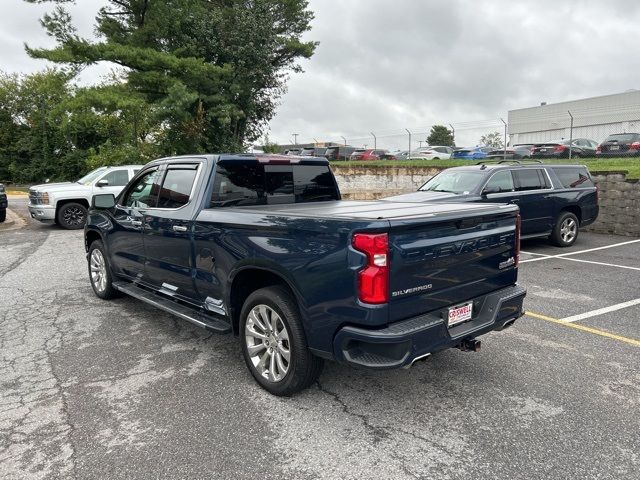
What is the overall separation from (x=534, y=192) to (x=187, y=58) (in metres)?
15.6

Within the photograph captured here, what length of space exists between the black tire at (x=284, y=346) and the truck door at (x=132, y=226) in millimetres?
1922

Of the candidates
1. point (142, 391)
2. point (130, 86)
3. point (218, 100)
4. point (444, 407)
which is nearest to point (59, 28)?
point (130, 86)

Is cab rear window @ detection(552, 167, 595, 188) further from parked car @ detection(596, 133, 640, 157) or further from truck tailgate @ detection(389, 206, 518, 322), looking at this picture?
parked car @ detection(596, 133, 640, 157)

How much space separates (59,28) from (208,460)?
22113mm

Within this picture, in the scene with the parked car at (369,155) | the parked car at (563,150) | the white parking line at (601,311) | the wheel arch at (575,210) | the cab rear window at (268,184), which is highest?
the parked car at (369,155)

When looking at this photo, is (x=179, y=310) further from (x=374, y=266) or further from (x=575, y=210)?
(x=575, y=210)

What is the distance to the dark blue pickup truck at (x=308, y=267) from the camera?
9.39ft

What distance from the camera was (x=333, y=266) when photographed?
2918 mm

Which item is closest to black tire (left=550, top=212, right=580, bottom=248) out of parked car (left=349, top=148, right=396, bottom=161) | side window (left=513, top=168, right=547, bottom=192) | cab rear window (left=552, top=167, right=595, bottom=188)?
cab rear window (left=552, top=167, right=595, bottom=188)

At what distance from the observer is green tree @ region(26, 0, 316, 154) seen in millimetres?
19156

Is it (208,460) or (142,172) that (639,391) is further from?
(142,172)

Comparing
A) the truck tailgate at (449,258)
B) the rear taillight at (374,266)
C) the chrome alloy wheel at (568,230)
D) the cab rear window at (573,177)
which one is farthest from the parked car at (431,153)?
the rear taillight at (374,266)

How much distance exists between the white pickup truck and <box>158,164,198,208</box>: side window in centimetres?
927

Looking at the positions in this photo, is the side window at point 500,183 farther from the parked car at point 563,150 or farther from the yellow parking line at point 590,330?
the parked car at point 563,150
